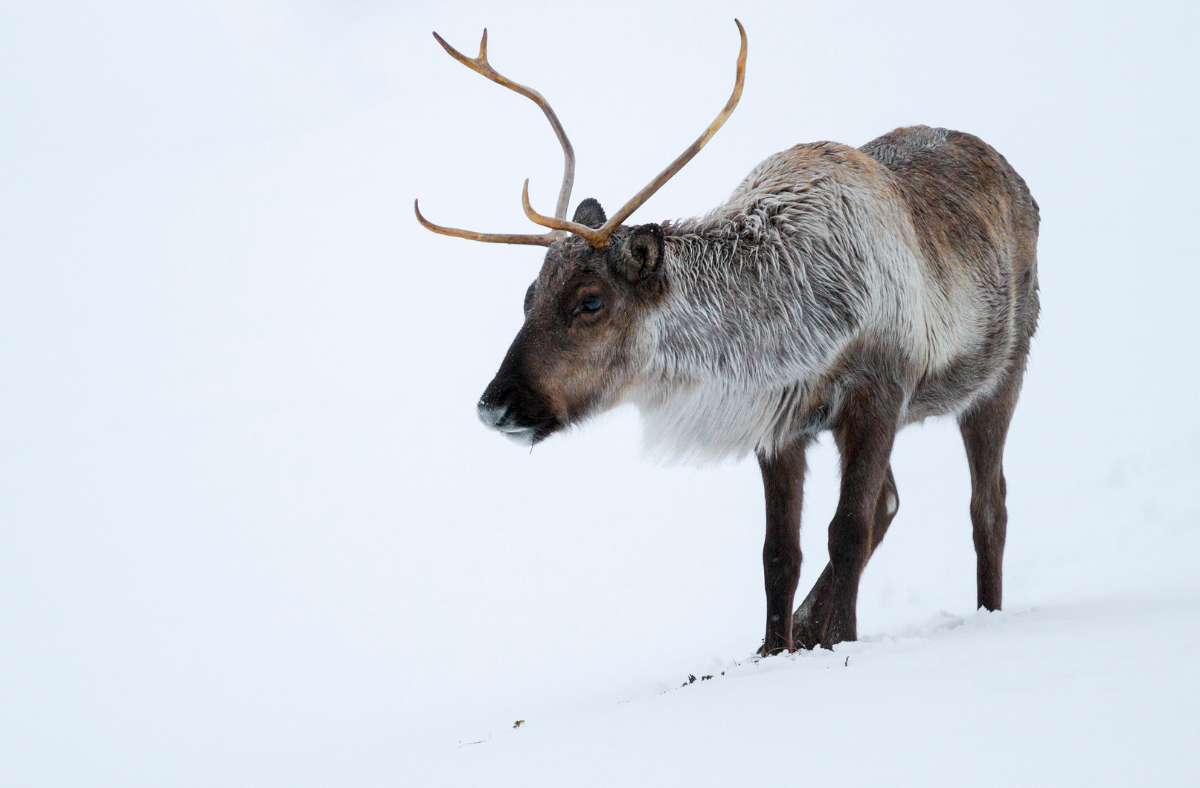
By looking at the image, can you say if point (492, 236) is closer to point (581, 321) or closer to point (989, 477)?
point (581, 321)

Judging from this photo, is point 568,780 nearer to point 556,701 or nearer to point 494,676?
point 556,701

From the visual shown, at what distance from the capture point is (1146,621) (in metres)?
3.99

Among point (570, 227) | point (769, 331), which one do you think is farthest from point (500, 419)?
point (769, 331)

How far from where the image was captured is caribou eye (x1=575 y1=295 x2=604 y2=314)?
4.93m

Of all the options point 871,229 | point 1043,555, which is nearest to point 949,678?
point 871,229

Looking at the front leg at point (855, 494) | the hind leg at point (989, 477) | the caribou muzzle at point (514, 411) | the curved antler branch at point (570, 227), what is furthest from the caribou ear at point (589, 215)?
the hind leg at point (989, 477)

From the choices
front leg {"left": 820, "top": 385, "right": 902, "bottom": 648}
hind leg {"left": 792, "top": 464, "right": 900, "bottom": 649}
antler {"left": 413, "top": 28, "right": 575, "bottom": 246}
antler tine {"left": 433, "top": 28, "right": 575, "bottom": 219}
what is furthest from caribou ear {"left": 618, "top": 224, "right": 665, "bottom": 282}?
hind leg {"left": 792, "top": 464, "right": 900, "bottom": 649}

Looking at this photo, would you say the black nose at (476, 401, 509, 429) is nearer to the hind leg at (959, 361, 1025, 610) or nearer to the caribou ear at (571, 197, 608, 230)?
the caribou ear at (571, 197, 608, 230)

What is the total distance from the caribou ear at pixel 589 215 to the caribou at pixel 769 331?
2 centimetres

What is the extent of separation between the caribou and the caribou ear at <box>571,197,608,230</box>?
2cm

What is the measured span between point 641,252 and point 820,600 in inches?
79.7

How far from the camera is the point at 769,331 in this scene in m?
5.06

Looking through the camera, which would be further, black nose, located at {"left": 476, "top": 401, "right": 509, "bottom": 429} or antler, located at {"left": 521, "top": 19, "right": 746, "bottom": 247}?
antler, located at {"left": 521, "top": 19, "right": 746, "bottom": 247}

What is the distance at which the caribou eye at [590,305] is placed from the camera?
493 cm
